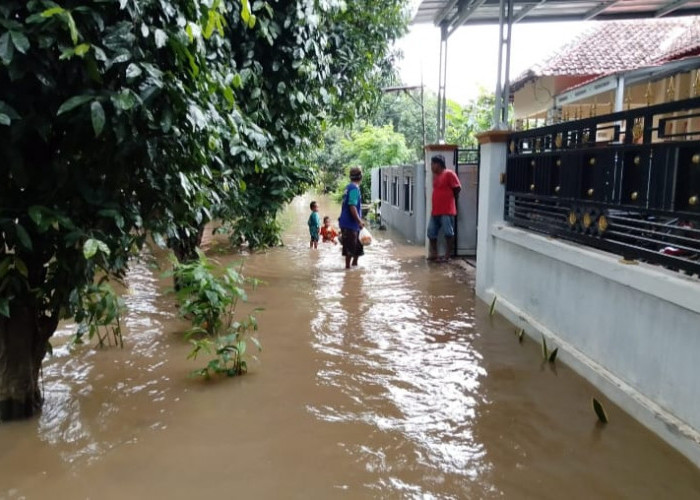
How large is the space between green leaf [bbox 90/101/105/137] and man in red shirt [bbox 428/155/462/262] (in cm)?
710

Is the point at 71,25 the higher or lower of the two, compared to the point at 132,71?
higher

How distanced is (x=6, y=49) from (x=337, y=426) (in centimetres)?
271

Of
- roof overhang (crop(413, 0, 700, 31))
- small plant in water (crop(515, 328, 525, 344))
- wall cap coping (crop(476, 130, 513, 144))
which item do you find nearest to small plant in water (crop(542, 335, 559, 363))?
small plant in water (crop(515, 328, 525, 344))

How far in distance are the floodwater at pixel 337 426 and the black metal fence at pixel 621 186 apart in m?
1.13

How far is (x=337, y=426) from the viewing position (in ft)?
11.8

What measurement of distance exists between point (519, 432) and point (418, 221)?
28.2 feet

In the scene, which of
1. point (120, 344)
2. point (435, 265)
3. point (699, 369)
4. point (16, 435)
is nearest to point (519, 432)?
point (699, 369)

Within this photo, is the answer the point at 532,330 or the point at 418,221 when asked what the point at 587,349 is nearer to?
the point at 532,330

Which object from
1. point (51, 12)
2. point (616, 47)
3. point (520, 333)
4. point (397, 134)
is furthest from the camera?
point (397, 134)

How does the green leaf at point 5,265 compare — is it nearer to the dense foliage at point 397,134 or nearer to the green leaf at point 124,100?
the green leaf at point 124,100

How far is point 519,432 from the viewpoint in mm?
3508

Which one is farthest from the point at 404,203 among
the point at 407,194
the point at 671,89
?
the point at 671,89

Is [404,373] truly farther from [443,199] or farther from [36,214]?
[443,199]

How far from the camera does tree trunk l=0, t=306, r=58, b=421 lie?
134 inches
